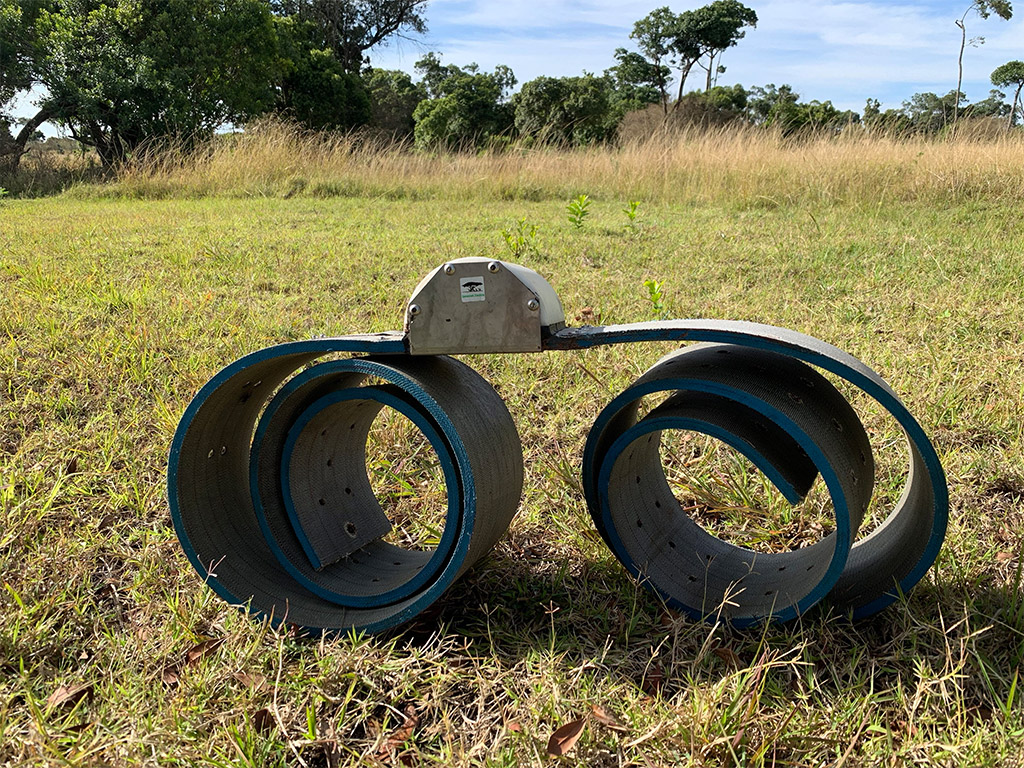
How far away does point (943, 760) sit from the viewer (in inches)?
57.4

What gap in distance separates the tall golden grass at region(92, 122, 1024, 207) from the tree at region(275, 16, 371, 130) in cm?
1358

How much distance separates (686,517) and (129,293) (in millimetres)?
3614

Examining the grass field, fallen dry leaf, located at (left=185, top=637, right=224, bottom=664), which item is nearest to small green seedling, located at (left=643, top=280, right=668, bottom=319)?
the grass field

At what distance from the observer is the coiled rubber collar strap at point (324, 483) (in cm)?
180

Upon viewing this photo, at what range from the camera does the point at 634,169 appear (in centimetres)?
1053

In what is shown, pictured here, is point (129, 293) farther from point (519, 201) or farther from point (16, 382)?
point (519, 201)

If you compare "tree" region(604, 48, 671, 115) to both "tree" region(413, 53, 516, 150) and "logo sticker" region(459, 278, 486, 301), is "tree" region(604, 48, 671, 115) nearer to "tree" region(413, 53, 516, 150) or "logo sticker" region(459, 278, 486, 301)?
"tree" region(413, 53, 516, 150)

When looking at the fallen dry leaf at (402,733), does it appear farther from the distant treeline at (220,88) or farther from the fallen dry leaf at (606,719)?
the distant treeline at (220,88)

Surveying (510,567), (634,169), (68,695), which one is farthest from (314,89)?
(68,695)

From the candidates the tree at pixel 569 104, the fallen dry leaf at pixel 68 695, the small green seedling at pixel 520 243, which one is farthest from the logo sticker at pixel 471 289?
the tree at pixel 569 104

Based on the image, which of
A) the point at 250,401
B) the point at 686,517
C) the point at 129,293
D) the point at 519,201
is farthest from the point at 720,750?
the point at 519,201

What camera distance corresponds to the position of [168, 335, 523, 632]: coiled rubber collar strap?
1801mm

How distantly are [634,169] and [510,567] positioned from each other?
9.22 m

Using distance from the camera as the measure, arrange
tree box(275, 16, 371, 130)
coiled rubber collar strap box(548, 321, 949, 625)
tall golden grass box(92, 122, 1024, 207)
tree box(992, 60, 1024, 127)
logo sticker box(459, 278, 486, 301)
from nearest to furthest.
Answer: coiled rubber collar strap box(548, 321, 949, 625), logo sticker box(459, 278, 486, 301), tall golden grass box(92, 122, 1024, 207), tree box(275, 16, 371, 130), tree box(992, 60, 1024, 127)
